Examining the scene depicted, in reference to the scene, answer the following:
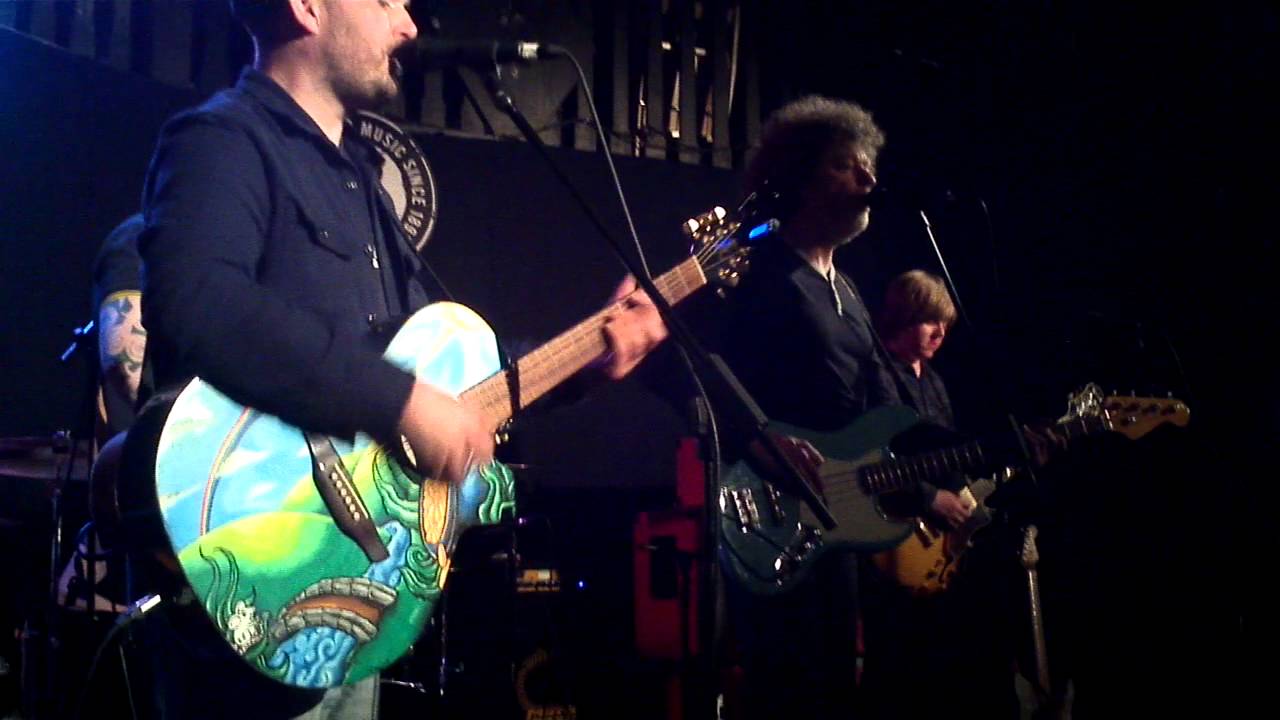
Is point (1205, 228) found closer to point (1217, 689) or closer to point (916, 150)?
point (916, 150)

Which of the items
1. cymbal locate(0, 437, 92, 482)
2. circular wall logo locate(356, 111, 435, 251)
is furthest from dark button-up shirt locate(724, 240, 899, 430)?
cymbal locate(0, 437, 92, 482)

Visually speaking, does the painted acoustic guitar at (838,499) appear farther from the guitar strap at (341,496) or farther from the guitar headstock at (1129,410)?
the guitar strap at (341,496)

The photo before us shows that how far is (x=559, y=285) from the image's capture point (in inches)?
190

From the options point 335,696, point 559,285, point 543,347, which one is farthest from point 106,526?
point 559,285

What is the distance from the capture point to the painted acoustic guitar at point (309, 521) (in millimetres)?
1597

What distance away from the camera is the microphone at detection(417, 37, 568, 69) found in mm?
2078

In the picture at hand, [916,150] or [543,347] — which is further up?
[916,150]

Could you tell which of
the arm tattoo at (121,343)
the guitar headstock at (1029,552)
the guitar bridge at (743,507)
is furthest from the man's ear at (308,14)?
the guitar headstock at (1029,552)

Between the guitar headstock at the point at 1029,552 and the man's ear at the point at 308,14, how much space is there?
3.10 meters

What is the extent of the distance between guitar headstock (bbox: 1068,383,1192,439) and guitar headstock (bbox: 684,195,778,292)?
1.74m

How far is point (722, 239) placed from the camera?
2.54 m

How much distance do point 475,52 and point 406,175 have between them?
2546 millimetres

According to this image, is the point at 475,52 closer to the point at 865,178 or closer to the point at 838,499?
the point at 838,499

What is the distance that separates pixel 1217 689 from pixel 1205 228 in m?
1.79
